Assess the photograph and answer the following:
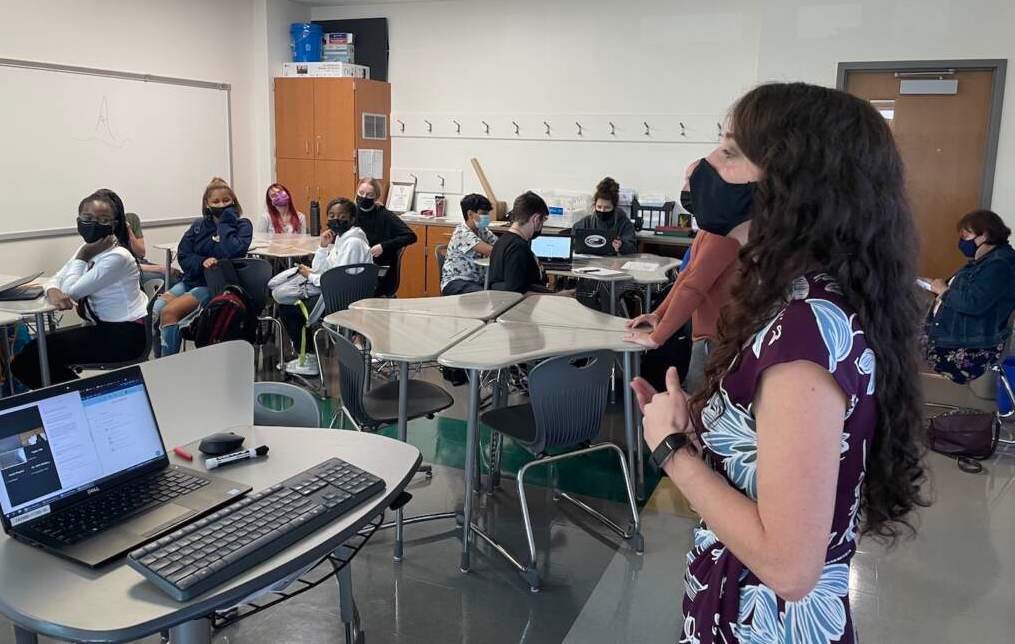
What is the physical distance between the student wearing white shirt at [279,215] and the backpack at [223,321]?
2421 mm

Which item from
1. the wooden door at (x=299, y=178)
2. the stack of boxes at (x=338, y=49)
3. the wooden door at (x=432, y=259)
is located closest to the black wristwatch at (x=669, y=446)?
the wooden door at (x=432, y=259)

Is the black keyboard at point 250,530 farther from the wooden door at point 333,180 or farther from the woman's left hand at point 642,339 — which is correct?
the wooden door at point 333,180

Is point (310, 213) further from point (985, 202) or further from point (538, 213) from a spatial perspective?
point (985, 202)

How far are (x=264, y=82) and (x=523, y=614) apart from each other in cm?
699

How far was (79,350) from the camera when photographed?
4.04m

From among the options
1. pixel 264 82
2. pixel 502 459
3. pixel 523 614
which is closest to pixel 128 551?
pixel 523 614

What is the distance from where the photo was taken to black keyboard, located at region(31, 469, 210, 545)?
143 centimetres

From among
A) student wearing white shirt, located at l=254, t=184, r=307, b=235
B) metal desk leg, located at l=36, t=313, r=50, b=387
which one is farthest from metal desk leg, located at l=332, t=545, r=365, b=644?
student wearing white shirt, located at l=254, t=184, r=307, b=235

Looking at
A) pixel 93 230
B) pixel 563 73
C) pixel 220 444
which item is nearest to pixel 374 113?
pixel 563 73

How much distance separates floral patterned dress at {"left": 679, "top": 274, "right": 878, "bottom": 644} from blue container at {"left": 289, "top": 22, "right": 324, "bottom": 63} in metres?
8.11

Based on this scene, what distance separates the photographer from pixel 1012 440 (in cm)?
437

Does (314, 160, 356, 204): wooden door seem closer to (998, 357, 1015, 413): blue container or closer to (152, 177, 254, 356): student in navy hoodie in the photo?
(152, 177, 254, 356): student in navy hoodie

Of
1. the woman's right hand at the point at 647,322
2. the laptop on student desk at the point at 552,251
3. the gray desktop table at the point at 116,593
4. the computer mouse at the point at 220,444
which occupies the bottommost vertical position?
the gray desktop table at the point at 116,593

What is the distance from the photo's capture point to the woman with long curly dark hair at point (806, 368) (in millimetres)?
940
